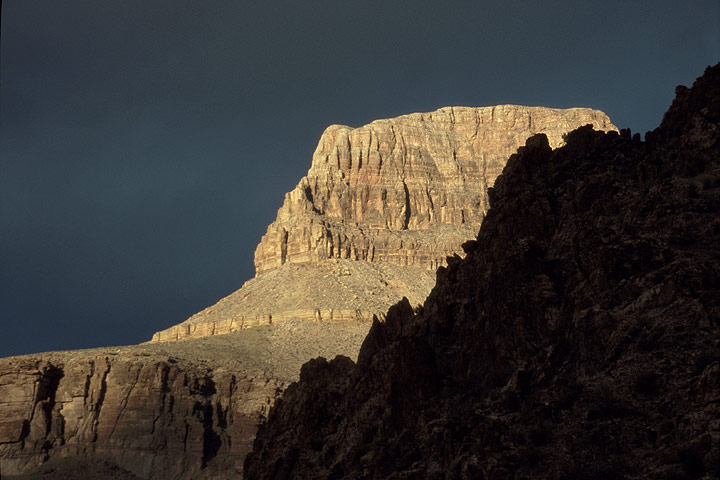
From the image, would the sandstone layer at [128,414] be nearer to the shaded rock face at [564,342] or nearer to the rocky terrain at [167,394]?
the rocky terrain at [167,394]

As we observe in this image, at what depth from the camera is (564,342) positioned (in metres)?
23.6

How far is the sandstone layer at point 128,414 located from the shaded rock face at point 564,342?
82.5 metres

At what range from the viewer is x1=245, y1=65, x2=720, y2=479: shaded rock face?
1989 centimetres

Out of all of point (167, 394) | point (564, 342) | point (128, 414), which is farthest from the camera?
point (167, 394)

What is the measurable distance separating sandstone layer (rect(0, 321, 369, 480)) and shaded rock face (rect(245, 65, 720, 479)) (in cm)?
8246

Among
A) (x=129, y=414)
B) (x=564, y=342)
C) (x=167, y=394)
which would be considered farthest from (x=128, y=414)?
(x=564, y=342)

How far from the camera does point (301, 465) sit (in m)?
31.2

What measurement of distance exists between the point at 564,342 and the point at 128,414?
335 ft

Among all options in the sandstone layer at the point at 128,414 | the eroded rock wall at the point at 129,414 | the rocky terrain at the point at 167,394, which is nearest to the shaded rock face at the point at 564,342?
the sandstone layer at the point at 128,414

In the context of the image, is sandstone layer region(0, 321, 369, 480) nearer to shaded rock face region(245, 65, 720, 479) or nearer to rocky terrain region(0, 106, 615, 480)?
rocky terrain region(0, 106, 615, 480)

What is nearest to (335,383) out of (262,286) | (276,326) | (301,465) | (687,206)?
(301,465)

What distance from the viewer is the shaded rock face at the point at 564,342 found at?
19.9 metres

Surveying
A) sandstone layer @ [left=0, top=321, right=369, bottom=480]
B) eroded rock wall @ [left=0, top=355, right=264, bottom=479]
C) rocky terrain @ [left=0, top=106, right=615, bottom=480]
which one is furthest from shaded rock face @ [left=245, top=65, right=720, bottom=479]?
eroded rock wall @ [left=0, top=355, right=264, bottom=479]

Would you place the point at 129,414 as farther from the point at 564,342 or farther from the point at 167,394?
the point at 564,342
